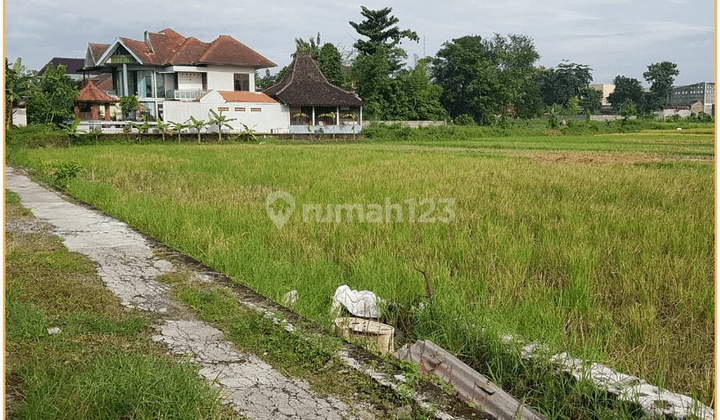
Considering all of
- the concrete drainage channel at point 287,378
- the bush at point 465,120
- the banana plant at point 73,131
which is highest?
the bush at point 465,120

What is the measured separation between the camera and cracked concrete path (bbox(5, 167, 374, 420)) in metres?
2.72

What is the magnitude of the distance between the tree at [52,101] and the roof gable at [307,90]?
31.6 feet

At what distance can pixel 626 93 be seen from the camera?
6738 cm

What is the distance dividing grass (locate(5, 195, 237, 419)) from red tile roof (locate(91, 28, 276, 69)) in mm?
28112

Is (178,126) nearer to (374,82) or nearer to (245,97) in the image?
(245,97)

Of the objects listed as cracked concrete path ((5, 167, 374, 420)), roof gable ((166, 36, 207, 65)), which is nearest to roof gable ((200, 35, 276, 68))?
roof gable ((166, 36, 207, 65))

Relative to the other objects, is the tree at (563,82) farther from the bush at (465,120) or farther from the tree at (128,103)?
the tree at (128,103)

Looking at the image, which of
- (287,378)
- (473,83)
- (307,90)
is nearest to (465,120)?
(473,83)

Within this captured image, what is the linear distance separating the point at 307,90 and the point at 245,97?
357 centimetres

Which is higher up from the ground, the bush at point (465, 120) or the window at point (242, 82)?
the window at point (242, 82)

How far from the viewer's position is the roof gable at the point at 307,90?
32281 millimetres

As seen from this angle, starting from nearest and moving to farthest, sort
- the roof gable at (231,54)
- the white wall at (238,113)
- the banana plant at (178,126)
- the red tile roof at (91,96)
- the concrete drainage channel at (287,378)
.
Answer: the concrete drainage channel at (287,378) → the banana plant at (178,126) → the red tile roof at (91,96) → the white wall at (238,113) → the roof gable at (231,54)

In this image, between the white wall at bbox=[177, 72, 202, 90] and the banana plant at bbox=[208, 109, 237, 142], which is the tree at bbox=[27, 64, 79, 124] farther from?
the banana plant at bbox=[208, 109, 237, 142]

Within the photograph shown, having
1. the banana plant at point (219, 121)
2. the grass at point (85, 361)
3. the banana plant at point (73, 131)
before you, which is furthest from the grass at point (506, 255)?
the banana plant at point (219, 121)
